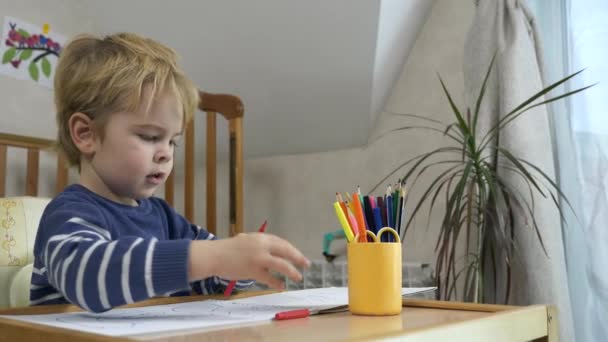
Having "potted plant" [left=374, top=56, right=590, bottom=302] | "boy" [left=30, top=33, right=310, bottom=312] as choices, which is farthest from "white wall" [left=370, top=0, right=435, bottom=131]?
"boy" [left=30, top=33, right=310, bottom=312]

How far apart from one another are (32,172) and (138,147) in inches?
60.4

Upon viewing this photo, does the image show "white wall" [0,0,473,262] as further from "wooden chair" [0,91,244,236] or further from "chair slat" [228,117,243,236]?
"chair slat" [228,117,243,236]

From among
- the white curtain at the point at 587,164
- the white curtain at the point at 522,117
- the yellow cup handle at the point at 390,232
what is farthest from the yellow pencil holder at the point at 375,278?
the white curtain at the point at 587,164

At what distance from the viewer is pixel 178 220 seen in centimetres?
92

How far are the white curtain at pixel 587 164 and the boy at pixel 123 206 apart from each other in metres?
1.10

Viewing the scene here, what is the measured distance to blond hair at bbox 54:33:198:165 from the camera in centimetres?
74

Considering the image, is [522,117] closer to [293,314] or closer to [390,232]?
[390,232]

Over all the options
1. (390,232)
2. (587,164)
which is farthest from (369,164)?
(390,232)

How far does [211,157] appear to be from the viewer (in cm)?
202

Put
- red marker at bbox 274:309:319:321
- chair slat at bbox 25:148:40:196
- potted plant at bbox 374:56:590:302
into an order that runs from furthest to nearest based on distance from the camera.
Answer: chair slat at bbox 25:148:40:196 < potted plant at bbox 374:56:590:302 < red marker at bbox 274:309:319:321

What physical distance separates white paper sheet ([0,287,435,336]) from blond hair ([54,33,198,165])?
274 mm

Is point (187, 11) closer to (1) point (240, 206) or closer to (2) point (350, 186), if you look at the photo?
(1) point (240, 206)

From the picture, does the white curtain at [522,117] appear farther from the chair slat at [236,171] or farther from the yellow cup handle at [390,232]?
the yellow cup handle at [390,232]

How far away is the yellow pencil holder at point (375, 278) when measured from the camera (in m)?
0.56
